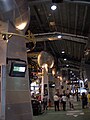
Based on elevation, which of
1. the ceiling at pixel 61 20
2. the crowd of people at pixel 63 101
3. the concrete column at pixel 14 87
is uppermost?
the ceiling at pixel 61 20

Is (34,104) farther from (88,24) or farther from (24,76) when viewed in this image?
(24,76)

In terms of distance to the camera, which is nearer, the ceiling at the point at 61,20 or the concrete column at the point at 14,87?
the concrete column at the point at 14,87

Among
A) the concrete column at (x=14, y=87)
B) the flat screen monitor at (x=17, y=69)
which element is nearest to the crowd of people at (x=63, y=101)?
the concrete column at (x=14, y=87)

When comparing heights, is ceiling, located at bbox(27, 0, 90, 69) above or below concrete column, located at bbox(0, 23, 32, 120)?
above

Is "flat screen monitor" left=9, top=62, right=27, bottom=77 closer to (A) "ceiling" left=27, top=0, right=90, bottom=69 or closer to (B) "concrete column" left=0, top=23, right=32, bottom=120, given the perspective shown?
(B) "concrete column" left=0, top=23, right=32, bottom=120

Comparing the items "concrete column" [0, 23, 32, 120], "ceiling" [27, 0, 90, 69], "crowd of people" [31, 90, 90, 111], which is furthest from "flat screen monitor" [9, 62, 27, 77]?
"crowd of people" [31, 90, 90, 111]

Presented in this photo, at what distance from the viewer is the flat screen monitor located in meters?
10.4

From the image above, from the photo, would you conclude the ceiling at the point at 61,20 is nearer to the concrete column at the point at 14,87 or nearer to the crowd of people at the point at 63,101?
the concrete column at the point at 14,87

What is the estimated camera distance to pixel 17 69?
10578mm

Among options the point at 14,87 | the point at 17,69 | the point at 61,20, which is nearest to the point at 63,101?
the point at 61,20

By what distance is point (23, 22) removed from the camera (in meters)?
10.8

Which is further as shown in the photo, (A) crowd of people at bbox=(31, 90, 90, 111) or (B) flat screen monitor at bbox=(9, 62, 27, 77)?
(A) crowd of people at bbox=(31, 90, 90, 111)

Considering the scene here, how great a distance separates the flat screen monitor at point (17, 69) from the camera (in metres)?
10.4

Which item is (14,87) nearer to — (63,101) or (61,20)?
(61,20)
